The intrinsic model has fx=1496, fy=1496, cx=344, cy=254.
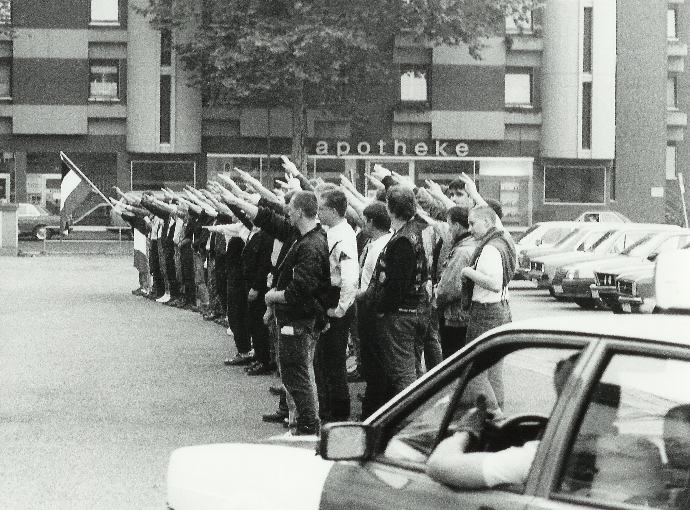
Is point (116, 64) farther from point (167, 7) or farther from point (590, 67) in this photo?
point (590, 67)

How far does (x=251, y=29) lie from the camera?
152 feet

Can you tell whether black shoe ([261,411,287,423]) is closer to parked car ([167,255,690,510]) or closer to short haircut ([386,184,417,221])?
short haircut ([386,184,417,221])

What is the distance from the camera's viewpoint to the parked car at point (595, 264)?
26.5 m

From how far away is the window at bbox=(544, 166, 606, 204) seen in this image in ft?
179

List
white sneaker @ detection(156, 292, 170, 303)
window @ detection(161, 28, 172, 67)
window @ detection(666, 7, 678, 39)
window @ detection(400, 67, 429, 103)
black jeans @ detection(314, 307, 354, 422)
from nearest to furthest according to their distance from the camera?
black jeans @ detection(314, 307, 354, 422) → white sneaker @ detection(156, 292, 170, 303) → window @ detection(161, 28, 172, 67) → window @ detection(400, 67, 429, 103) → window @ detection(666, 7, 678, 39)

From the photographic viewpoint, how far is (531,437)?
14.3ft

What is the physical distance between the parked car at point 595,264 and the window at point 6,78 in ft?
96.2

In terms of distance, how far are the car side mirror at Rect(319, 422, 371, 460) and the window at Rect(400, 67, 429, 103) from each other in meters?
48.8

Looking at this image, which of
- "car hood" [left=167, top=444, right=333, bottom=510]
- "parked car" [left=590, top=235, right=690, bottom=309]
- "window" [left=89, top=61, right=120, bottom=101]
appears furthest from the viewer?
"window" [left=89, top=61, right=120, bottom=101]

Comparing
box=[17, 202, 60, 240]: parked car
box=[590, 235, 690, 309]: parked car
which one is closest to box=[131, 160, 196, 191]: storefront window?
box=[17, 202, 60, 240]: parked car

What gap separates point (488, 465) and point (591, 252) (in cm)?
2566

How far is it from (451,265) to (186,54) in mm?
39107

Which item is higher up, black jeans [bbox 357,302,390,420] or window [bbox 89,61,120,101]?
window [bbox 89,61,120,101]

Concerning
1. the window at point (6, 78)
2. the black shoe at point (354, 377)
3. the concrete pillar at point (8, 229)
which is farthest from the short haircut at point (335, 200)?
the window at point (6, 78)
